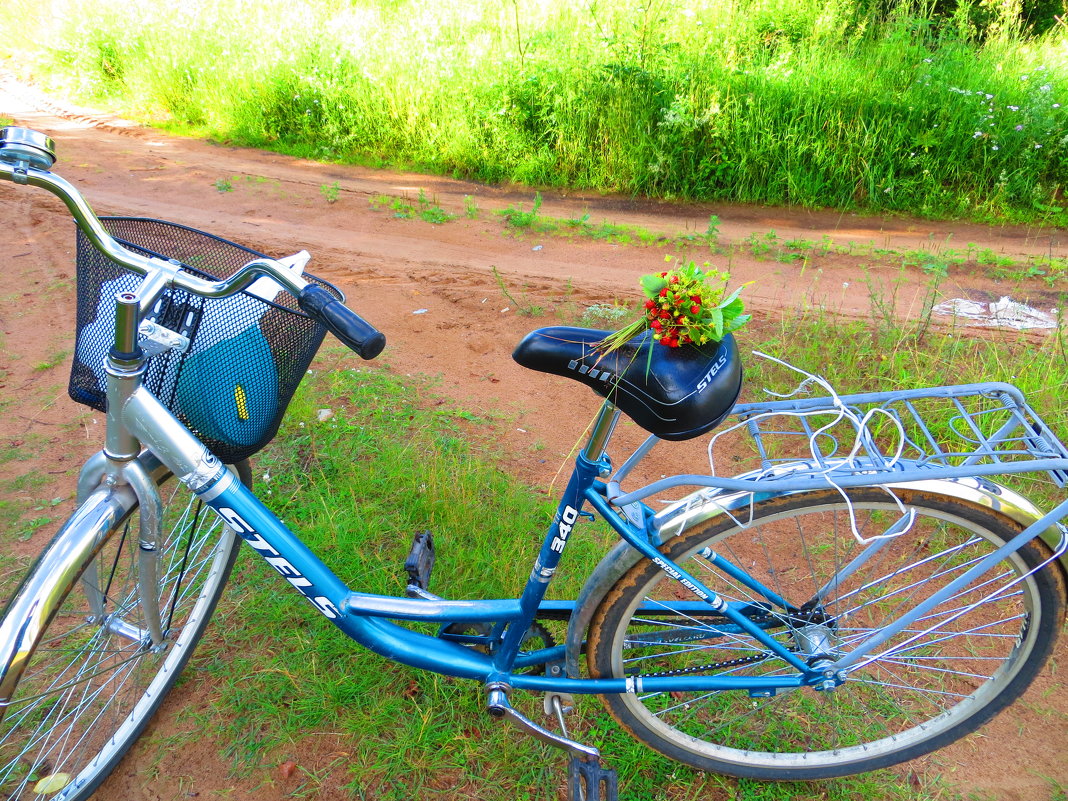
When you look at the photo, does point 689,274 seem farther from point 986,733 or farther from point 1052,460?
point 986,733

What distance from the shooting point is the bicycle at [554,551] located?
1.46m

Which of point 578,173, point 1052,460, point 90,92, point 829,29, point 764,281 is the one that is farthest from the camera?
point 90,92

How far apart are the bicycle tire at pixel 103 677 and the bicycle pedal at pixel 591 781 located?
112 centimetres

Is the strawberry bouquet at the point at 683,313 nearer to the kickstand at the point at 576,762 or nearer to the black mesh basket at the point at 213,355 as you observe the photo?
the black mesh basket at the point at 213,355

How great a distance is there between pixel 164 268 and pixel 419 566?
1.06m

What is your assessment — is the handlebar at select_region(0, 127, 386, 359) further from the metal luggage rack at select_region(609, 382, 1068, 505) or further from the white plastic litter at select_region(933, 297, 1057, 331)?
the white plastic litter at select_region(933, 297, 1057, 331)

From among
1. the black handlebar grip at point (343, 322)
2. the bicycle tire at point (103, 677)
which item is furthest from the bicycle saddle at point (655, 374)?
the bicycle tire at point (103, 677)

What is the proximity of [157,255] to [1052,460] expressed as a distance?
195 cm

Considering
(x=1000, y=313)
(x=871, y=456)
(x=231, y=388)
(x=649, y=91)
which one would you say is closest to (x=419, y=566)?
(x=231, y=388)

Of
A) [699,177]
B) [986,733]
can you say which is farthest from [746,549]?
[699,177]

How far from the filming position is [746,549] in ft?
9.21

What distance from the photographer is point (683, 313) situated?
1480 mm

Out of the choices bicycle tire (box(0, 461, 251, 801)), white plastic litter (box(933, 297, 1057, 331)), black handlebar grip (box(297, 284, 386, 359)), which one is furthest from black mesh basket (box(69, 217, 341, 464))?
white plastic litter (box(933, 297, 1057, 331))

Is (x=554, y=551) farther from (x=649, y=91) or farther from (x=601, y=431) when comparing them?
(x=649, y=91)
